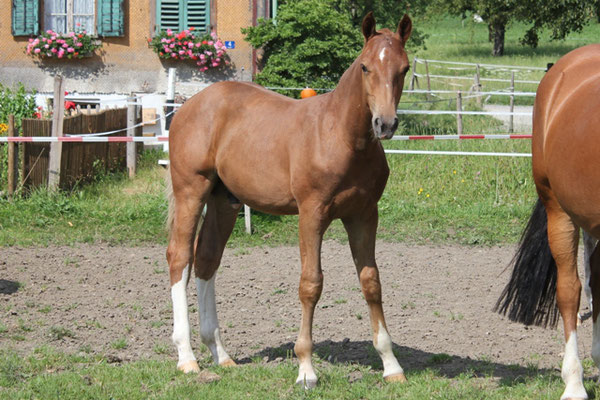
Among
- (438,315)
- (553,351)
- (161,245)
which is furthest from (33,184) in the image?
(553,351)

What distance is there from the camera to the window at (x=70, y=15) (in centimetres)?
1462

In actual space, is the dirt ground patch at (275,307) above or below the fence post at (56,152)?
below

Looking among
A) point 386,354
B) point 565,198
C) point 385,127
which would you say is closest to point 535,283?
point 565,198

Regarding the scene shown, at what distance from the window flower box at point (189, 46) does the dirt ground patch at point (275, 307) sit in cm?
637

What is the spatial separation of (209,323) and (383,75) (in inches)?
83.5

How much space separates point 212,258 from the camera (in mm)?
5379

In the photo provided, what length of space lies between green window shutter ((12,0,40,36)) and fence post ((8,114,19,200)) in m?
5.04

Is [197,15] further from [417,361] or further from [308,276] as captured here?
[308,276]

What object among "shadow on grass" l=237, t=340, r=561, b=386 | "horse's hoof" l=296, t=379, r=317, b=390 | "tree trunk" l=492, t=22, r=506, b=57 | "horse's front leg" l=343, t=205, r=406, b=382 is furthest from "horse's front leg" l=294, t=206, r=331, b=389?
"tree trunk" l=492, t=22, r=506, b=57

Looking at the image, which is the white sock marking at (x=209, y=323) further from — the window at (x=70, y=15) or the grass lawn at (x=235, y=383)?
the window at (x=70, y=15)

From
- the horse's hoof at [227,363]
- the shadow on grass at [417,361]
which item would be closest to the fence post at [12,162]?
the shadow on grass at [417,361]

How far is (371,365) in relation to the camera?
515 centimetres

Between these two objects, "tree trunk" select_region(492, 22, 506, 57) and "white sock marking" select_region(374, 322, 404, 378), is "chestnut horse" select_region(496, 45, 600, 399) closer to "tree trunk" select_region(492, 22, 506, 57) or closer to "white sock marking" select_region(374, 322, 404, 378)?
"white sock marking" select_region(374, 322, 404, 378)

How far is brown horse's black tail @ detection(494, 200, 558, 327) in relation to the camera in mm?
5281
